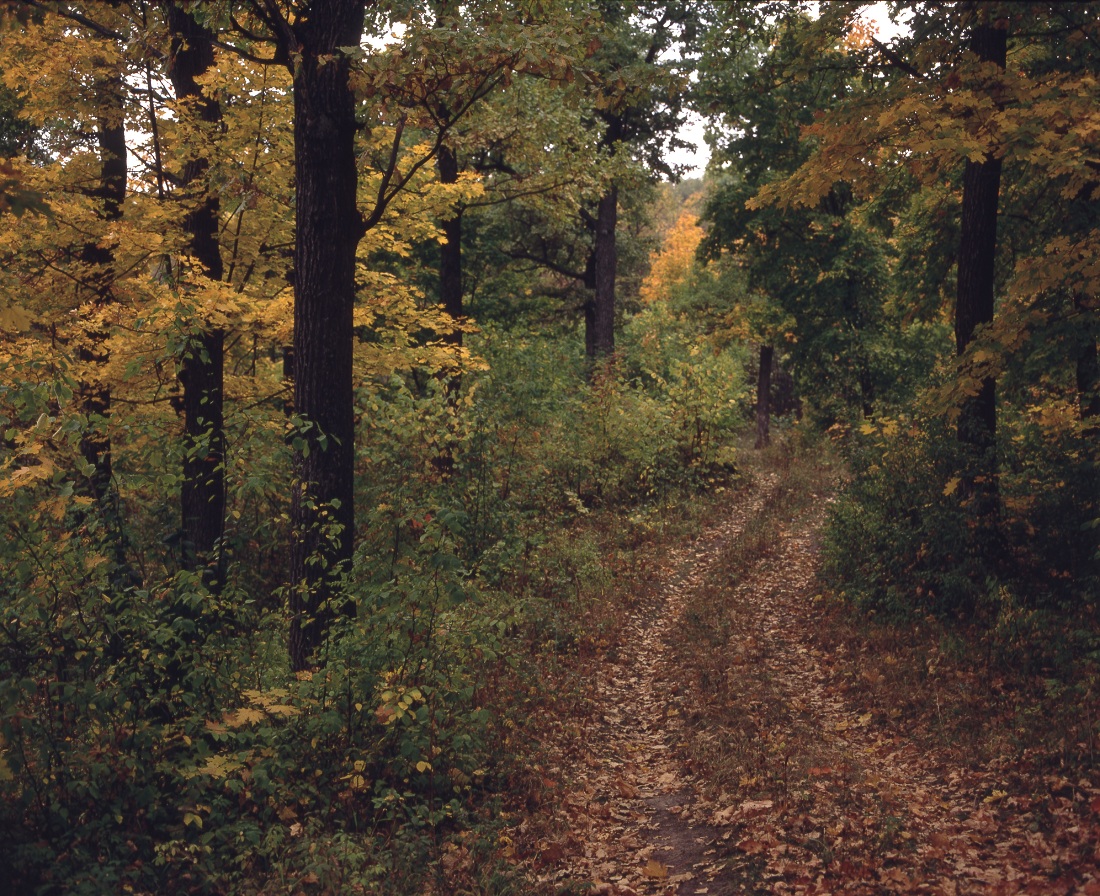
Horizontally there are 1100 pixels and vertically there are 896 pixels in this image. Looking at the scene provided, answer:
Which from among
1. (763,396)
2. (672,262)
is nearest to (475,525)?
(763,396)

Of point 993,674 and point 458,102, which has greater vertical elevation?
point 458,102

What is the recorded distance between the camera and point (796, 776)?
7012mm

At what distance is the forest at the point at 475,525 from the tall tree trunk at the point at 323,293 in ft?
0.12

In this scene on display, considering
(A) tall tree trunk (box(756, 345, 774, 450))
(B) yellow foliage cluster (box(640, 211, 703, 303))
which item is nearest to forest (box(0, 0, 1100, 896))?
(A) tall tree trunk (box(756, 345, 774, 450))

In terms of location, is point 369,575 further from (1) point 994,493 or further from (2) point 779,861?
(1) point 994,493

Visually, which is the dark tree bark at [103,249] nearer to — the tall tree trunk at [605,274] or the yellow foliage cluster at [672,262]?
the tall tree trunk at [605,274]

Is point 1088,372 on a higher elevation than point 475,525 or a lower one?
higher

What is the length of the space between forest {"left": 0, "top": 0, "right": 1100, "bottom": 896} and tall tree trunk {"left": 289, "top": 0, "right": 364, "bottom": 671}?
0.04 m

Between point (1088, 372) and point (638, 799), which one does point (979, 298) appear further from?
point (638, 799)

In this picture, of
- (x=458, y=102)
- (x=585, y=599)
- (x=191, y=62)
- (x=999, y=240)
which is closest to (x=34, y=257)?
(x=191, y=62)

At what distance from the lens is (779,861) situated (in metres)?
5.71

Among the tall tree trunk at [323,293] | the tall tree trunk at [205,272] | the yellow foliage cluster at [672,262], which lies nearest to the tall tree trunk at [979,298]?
the tall tree trunk at [323,293]

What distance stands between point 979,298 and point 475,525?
25.2ft

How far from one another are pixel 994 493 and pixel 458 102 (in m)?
7.76
